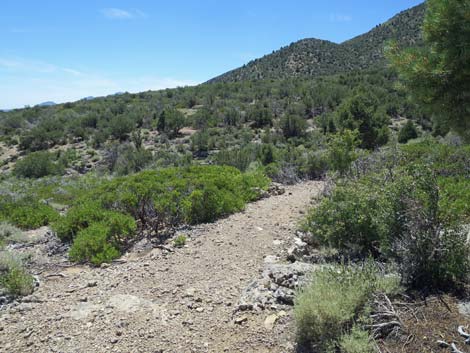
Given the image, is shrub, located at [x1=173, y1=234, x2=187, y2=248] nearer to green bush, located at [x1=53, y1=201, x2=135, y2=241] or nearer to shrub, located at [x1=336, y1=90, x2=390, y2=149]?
green bush, located at [x1=53, y1=201, x2=135, y2=241]

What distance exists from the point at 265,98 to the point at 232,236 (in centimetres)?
3020

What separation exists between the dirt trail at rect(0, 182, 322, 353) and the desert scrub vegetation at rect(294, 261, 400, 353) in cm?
36

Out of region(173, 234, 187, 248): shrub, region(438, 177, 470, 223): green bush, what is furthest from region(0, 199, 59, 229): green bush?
region(438, 177, 470, 223): green bush

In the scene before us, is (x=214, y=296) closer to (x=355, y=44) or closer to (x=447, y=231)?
(x=447, y=231)

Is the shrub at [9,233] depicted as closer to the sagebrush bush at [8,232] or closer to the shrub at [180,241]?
the sagebrush bush at [8,232]

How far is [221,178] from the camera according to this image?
10258 mm

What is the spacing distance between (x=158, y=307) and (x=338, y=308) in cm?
240

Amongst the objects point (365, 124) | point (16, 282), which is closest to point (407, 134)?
point (365, 124)

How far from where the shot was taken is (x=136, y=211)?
27.6 ft

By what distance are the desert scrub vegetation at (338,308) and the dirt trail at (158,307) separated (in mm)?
363

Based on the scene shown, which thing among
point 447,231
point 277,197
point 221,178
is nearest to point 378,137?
point 277,197

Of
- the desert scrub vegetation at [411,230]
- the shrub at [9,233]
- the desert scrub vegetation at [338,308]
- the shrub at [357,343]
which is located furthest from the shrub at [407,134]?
the shrub at [357,343]

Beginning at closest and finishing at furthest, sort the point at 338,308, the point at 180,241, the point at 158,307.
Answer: the point at 338,308
the point at 158,307
the point at 180,241

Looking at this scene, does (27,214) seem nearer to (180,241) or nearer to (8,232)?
(8,232)
